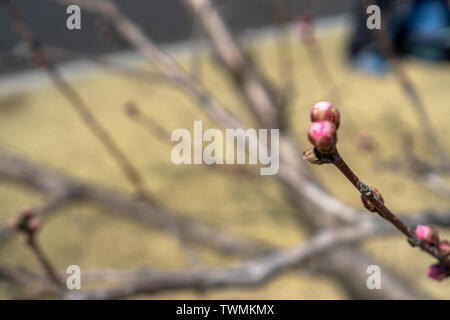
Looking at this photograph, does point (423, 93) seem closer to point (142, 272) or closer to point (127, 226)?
point (127, 226)

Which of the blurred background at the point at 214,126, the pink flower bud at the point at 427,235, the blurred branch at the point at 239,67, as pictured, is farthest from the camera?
the blurred branch at the point at 239,67

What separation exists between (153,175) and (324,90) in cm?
86

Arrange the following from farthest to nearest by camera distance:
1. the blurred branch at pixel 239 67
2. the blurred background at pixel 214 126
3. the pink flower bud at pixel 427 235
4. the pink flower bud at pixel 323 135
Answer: the blurred branch at pixel 239 67, the blurred background at pixel 214 126, the pink flower bud at pixel 427 235, the pink flower bud at pixel 323 135

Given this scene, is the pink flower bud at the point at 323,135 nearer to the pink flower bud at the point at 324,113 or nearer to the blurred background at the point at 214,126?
the pink flower bud at the point at 324,113

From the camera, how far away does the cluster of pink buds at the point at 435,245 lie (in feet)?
1.38

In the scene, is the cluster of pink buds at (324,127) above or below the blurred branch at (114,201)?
below

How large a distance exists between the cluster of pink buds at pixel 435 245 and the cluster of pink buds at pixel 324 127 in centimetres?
15

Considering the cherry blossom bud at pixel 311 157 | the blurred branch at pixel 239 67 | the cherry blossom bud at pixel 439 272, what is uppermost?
the blurred branch at pixel 239 67

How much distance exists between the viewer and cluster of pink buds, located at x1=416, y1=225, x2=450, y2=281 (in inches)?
16.6

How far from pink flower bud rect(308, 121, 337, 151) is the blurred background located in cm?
52

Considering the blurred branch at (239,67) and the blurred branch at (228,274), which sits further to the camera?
the blurred branch at (239,67)

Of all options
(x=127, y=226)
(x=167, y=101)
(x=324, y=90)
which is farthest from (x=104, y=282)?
(x=324, y=90)

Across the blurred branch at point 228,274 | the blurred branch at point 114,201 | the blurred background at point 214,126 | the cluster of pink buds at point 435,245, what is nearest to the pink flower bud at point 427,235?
the cluster of pink buds at point 435,245

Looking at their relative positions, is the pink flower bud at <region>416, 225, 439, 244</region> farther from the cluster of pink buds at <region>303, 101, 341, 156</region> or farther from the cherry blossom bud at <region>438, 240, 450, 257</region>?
the cluster of pink buds at <region>303, 101, 341, 156</region>
